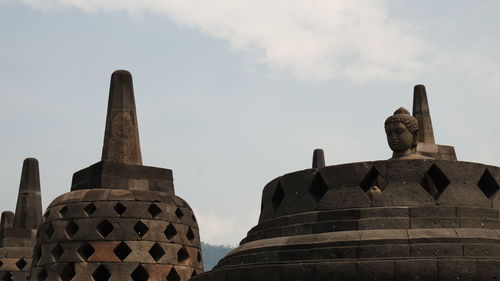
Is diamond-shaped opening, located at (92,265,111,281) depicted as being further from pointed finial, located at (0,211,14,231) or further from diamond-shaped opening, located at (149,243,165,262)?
pointed finial, located at (0,211,14,231)

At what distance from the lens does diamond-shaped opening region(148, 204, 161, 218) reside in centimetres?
1928

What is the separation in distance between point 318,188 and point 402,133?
1541 mm

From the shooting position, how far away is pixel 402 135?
1391cm

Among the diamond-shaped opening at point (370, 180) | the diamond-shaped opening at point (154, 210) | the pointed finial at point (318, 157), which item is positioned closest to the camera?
the diamond-shaped opening at point (370, 180)

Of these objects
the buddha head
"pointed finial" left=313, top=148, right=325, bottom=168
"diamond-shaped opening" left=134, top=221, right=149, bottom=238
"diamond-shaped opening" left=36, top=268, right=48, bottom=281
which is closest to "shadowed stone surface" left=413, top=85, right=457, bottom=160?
"pointed finial" left=313, top=148, right=325, bottom=168

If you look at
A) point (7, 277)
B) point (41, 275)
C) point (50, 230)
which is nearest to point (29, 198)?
point (7, 277)

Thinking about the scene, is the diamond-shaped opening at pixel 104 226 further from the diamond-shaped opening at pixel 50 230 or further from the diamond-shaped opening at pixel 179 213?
the diamond-shaped opening at pixel 179 213

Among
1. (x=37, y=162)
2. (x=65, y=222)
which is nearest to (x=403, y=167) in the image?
(x=65, y=222)

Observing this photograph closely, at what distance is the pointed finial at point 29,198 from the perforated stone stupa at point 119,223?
602 centimetres

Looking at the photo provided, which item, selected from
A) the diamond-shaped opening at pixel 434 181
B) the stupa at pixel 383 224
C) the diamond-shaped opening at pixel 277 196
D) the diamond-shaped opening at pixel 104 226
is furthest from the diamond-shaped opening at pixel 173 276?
the diamond-shaped opening at pixel 434 181

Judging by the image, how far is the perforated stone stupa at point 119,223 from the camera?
736 inches

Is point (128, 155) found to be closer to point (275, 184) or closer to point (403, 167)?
point (275, 184)

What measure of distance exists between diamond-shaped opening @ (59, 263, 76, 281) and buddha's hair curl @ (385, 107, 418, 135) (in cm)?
796

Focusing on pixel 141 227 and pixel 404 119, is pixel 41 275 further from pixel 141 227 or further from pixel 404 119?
pixel 404 119
